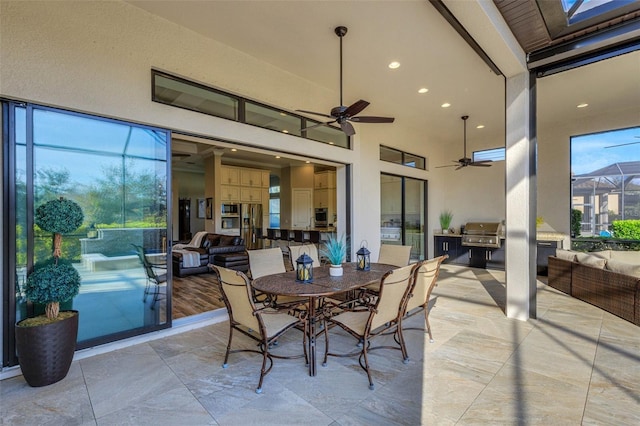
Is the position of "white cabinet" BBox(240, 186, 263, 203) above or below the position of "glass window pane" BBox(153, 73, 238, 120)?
below

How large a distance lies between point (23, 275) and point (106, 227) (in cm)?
72

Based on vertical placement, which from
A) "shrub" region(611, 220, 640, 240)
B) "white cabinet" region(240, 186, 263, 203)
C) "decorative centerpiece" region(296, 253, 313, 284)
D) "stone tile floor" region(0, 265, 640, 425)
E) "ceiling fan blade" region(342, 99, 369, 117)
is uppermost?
"ceiling fan blade" region(342, 99, 369, 117)

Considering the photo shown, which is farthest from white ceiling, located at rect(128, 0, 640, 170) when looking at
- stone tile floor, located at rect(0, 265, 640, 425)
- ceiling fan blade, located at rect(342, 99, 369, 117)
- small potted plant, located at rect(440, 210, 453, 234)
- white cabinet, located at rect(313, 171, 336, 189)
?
white cabinet, located at rect(313, 171, 336, 189)

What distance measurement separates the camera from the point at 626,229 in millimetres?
6023

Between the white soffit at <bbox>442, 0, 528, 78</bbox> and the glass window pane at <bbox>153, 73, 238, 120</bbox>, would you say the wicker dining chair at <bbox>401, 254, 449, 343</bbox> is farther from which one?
the glass window pane at <bbox>153, 73, 238, 120</bbox>

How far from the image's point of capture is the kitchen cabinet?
20.7 feet

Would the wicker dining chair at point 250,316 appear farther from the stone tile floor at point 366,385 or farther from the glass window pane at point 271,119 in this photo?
the glass window pane at point 271,119

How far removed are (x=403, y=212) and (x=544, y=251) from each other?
3008 mm

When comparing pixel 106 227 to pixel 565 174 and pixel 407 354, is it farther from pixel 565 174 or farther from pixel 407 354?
pixel 565 174

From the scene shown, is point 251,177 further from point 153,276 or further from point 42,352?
point 42,352

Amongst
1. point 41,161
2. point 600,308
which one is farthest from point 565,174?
point 41,161

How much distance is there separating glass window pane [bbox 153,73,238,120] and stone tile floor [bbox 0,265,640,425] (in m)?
2.60

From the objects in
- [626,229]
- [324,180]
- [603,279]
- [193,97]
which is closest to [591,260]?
[603,279]

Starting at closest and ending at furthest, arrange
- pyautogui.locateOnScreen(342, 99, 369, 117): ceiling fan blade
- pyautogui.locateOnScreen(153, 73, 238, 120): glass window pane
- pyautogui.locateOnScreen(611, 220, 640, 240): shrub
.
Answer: pyautogui.locateOnScreen(342, 99, 369, 117): ceiling fan blade
pyautogui.locateOnScreen(153, 73, 238, 120): glass window pane
pyautogui.locateOnScreen(611, 220, 640, 240): shrub
